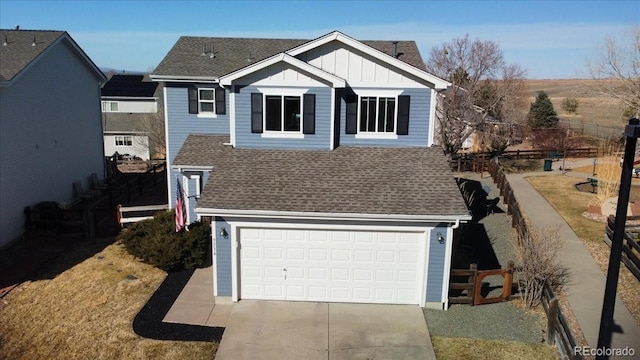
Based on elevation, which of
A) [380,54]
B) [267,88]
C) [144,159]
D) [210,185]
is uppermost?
[380,54]

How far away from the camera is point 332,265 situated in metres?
13.9

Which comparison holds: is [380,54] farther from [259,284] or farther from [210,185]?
[259,284]

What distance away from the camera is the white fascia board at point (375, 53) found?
1614cm

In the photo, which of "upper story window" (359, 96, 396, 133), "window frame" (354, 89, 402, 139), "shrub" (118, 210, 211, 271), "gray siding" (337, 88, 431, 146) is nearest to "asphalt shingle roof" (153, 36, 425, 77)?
"gray siding" (337, 88, 431, 146)

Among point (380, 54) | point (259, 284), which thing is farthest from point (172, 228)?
point (380, 54)

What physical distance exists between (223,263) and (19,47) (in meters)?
15.1

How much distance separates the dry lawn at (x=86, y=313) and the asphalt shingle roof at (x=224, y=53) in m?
8.34

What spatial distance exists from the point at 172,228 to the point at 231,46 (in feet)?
34.4

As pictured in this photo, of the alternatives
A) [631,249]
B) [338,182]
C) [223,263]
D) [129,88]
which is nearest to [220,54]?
[338,182]

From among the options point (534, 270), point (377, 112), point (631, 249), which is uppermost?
point (377, 112)

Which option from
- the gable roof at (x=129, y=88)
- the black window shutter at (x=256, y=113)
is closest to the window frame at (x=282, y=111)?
the black window shutter at (x=256, y=113)

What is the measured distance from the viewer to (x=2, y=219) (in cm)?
1841

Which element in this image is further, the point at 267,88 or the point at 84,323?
the point at 267,88

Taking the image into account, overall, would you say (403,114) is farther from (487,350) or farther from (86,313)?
(86,313)
